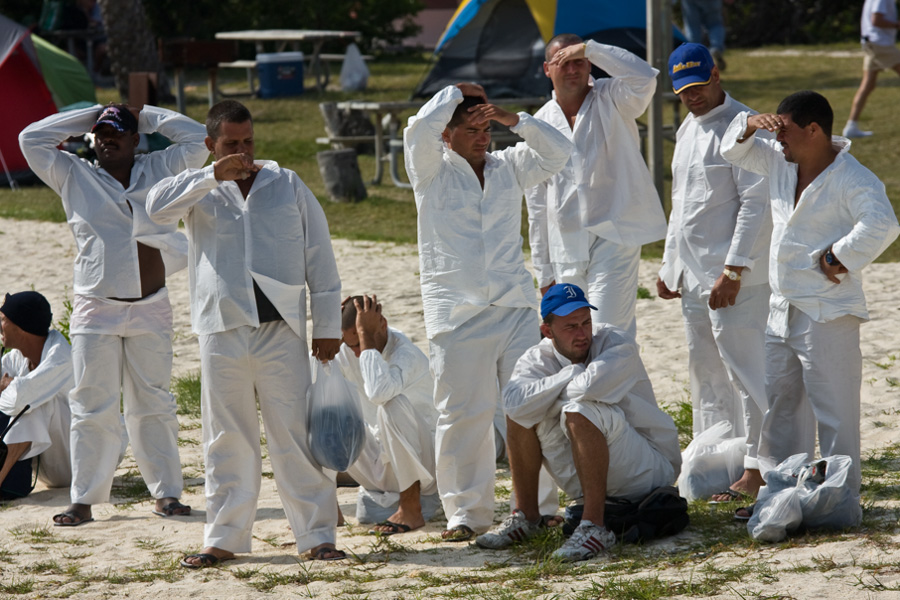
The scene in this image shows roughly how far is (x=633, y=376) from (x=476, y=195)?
943 mm

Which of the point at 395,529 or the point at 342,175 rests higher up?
the point at 342,175

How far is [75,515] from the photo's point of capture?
209 inches

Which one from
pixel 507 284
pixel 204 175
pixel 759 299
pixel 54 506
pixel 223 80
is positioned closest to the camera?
pixel 204 175

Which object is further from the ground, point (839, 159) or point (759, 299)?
point (839, 159)

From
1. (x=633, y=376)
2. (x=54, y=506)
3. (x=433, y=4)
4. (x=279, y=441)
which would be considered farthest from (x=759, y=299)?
(x=433, y=4)

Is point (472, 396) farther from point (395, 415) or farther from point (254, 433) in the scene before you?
point (254, 433)

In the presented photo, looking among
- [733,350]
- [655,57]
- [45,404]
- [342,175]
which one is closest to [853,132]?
[655,57]

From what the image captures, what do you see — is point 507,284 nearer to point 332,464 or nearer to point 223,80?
point 332,464

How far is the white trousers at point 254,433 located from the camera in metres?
4.47

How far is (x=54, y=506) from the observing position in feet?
18.5

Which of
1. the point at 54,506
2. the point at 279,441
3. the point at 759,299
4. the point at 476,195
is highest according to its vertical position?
the point at 476,195

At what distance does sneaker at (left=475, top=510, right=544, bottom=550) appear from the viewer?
455cm

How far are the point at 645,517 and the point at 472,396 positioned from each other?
0.82 metres

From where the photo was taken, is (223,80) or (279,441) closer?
(279,441)
